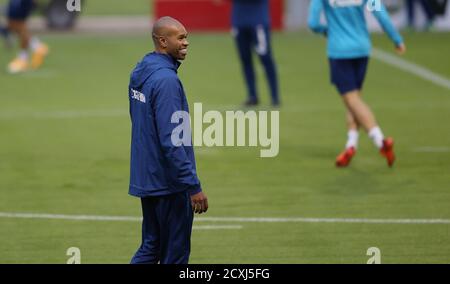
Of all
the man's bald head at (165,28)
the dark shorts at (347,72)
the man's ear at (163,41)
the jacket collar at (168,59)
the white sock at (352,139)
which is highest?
the man's bald head at (165,28)

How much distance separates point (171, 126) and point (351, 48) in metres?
5.93

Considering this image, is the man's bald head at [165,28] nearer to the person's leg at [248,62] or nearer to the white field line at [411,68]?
the person's leg at [248,62]

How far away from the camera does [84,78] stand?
2184 cm

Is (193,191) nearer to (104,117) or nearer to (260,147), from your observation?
(260,147)

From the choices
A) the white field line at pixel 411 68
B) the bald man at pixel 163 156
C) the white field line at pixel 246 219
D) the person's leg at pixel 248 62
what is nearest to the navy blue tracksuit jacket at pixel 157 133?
the bald man at pixel 163 156

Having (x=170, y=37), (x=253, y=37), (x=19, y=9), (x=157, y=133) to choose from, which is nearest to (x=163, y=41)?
(x=170, y=37)

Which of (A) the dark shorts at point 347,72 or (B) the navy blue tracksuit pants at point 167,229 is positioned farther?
(A) the dark shorts at point 347,72

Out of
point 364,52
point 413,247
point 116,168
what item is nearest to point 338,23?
point 364,52

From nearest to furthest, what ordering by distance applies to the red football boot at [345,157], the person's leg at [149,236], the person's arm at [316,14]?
the person's leg at [149,236] → the person's arm at [316,14] → the red football boot at [345,157]

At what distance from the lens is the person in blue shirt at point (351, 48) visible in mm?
13898

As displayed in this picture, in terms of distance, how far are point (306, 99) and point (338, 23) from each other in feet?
18.2

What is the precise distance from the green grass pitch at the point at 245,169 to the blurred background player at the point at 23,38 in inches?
12.6

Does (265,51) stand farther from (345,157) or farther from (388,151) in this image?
(388,151)

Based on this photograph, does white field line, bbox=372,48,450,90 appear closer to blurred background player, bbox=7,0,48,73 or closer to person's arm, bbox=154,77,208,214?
blurred background player, bbox=7,0,48,73
